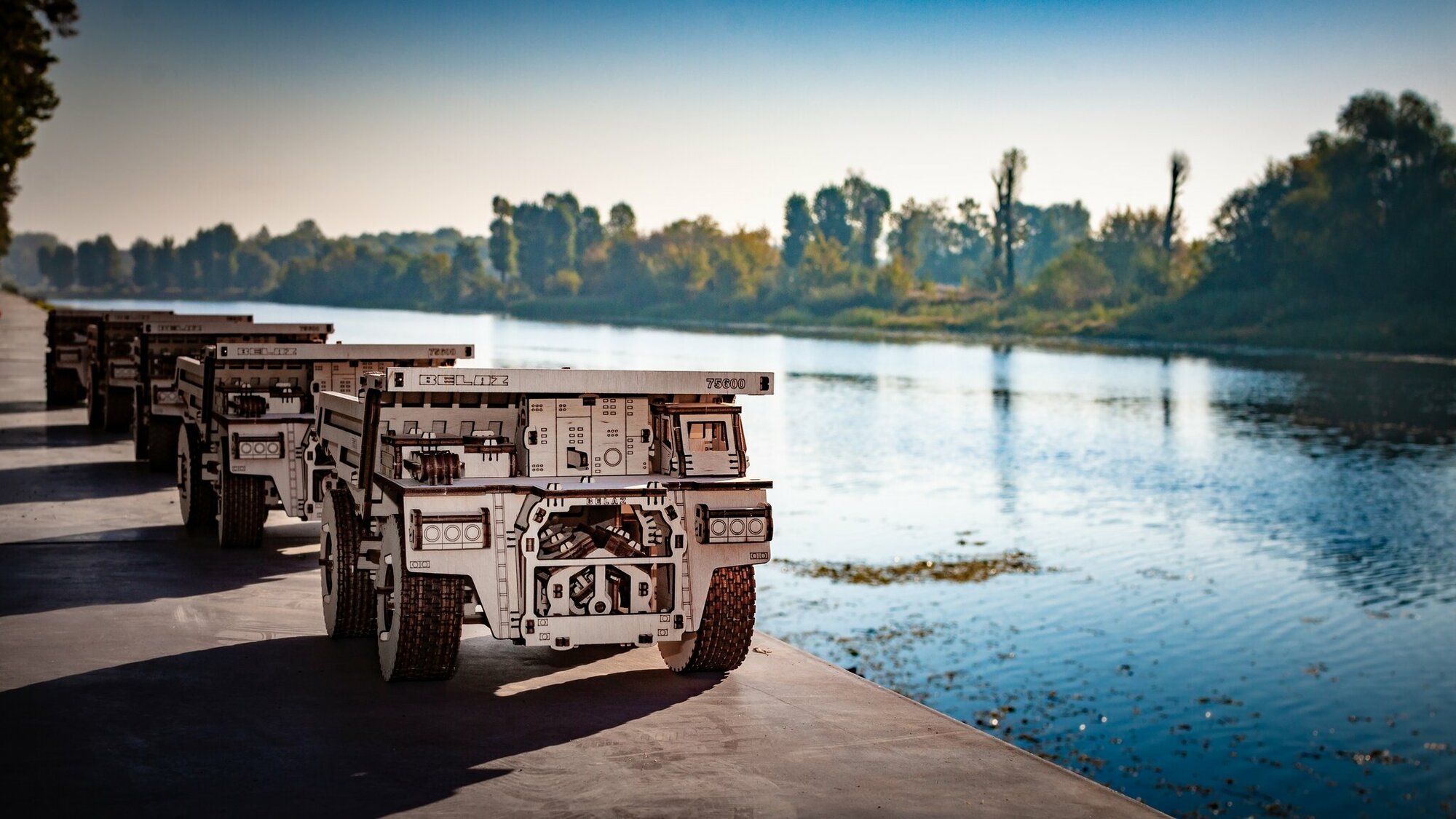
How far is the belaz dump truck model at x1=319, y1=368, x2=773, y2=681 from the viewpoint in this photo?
868 centimetres

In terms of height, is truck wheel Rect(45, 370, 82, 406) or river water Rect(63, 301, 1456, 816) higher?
truck wheel Rect(45, 370, 82, 406)

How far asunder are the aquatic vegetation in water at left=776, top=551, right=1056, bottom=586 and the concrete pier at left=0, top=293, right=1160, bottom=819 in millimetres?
12274

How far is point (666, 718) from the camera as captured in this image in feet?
28.4

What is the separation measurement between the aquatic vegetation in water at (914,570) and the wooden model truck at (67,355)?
14.6 meters

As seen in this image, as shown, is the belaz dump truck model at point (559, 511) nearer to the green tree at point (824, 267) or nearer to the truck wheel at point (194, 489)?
the truck wheel at point (194, 489)

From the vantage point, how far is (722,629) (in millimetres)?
9383

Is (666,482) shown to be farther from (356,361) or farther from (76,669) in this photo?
(356,361)

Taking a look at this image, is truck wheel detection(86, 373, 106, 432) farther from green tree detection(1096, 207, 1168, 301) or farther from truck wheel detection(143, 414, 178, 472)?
green tree detection(1096, 207, 1168, 301)

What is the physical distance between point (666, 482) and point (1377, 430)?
4320 centimetres

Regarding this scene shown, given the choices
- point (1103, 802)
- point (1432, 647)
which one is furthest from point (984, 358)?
point (1103, 802)

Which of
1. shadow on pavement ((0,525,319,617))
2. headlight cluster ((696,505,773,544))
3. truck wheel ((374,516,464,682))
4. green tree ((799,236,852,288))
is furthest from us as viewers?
green tree ((799,236,852,288))

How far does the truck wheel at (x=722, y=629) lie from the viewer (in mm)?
9227

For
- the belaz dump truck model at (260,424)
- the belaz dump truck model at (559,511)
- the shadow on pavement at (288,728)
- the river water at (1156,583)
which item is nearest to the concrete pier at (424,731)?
the shadow on pavement at (288,728)

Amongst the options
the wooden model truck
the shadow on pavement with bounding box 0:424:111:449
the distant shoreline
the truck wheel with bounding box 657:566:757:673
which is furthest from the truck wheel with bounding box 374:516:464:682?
the distant shoreline
